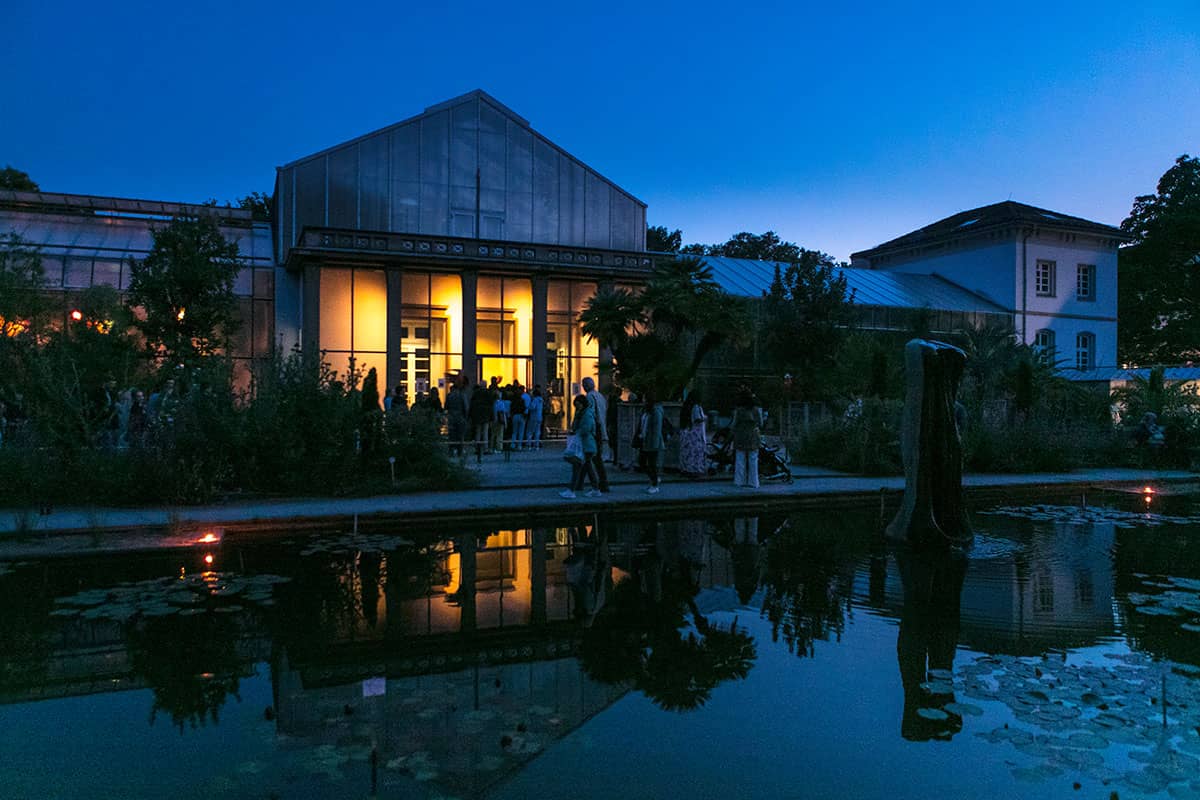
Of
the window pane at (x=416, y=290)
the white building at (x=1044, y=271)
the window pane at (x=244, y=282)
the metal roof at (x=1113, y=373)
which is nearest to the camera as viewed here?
the window pane at (x=416, y=290)

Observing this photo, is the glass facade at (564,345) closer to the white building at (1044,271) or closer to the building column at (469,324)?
the building column at (469,324)

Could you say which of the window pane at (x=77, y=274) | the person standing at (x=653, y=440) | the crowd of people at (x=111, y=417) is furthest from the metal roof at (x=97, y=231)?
the person standing at (x=653, y=440)

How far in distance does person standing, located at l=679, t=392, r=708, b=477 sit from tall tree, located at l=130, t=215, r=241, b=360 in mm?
14209

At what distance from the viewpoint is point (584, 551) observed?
997 centimetres

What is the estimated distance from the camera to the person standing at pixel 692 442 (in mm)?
16672

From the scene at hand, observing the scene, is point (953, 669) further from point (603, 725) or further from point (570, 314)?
point (570, 314)

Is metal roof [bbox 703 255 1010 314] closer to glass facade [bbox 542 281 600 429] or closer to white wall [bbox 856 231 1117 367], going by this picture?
white wall [bbox 856 231 1117 367]

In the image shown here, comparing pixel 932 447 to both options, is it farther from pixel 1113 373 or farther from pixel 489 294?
pixel 1113 373

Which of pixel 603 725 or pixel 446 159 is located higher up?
pixel 446 159

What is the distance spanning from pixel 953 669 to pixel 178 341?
23.4 meters

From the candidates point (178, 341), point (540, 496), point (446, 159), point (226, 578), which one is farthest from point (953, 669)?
point (446, 159)

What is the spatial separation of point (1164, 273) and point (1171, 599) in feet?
170

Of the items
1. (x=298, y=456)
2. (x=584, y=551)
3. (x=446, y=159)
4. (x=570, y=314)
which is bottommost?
(x=584, y=551)

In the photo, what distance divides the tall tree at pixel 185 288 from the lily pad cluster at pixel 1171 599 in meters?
22.4
